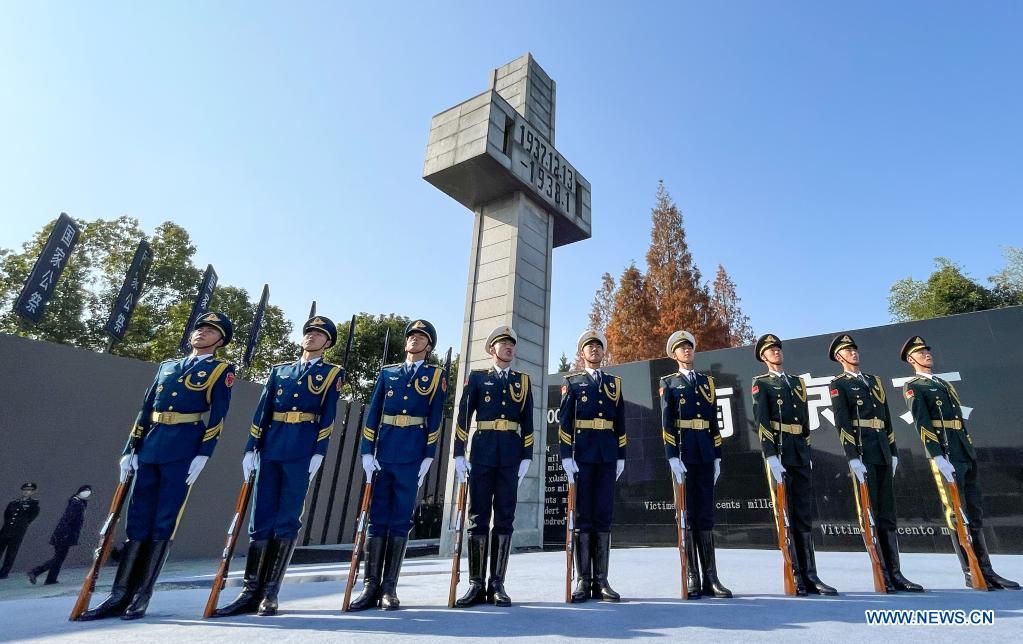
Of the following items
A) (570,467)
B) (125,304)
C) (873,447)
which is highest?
(125,304)

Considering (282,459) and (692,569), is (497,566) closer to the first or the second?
(692,569)

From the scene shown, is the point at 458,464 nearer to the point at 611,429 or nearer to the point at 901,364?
the point at 611,429

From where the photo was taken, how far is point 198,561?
12.9m

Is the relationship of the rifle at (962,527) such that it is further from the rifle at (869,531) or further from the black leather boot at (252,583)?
the black leather boot at (252,583)

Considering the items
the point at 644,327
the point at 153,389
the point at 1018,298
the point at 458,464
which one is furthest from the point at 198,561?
the point at 1018,298

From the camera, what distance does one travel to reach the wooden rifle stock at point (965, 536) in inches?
183

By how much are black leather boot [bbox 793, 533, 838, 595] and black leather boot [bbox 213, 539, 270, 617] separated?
4.15m

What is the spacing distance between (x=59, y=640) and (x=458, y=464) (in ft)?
8.06

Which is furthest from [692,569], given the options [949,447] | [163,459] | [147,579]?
[163,459]

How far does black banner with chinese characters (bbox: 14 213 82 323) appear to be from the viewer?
11367mm

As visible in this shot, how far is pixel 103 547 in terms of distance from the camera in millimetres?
3734

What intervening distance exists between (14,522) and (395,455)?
10264 millimetres

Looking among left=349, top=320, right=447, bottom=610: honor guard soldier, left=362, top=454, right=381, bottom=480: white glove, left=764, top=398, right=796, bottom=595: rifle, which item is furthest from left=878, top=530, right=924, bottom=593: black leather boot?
left=362, top=454, right=381, bottom=480: white glove

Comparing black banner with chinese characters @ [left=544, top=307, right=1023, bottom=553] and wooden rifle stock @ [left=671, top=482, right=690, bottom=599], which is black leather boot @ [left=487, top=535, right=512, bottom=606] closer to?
wooden rifle stock @ [left=671, top=482, right=690, bottom=599]
